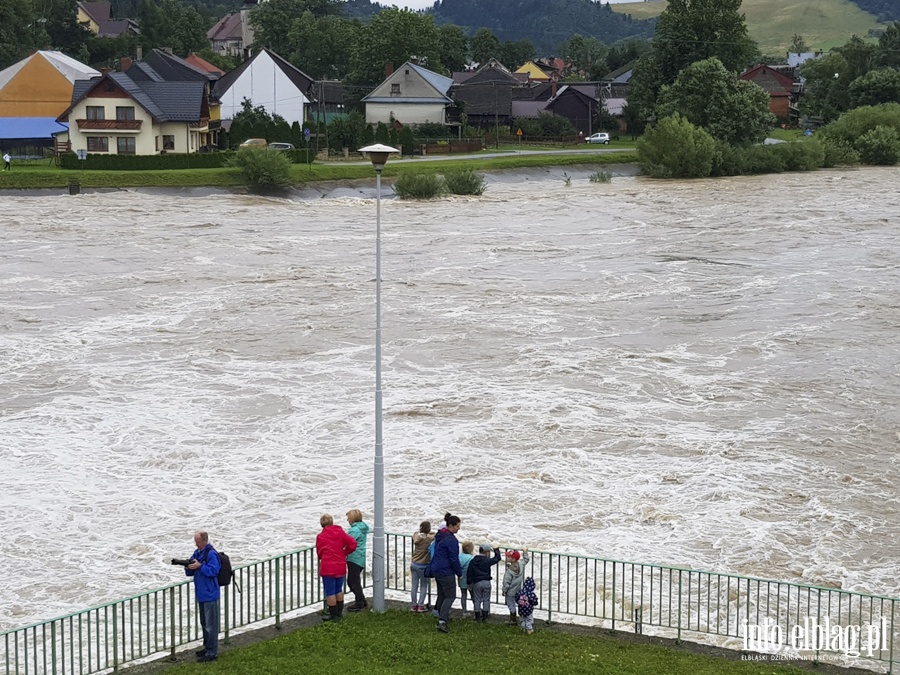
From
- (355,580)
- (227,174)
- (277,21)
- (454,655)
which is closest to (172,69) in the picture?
(227,174)

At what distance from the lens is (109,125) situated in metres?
77.7

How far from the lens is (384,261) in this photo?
170 ft

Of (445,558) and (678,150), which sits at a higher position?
(678,150)

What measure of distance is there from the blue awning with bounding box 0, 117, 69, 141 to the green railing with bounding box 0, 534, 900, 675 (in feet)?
225

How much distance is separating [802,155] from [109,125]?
155 feet

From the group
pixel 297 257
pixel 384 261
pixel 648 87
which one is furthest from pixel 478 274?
pixel 648 87

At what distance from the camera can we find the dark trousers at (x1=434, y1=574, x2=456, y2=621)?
16156 millimetres

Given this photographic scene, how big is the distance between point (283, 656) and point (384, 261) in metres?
37.2

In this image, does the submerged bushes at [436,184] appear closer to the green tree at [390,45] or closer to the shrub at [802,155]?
the shrub at [802,155]

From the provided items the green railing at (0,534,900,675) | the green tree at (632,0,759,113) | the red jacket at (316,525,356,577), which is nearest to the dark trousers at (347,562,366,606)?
the red jacket at (316,525,356,577)

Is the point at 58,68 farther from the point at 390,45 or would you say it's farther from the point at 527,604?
the point at 527,604

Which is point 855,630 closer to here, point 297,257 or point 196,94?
point 297,257

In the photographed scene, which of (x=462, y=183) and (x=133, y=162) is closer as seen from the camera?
(x=133, y=162)

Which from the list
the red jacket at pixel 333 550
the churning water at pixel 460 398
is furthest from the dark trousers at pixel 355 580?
the churning water at pixel 460 398
